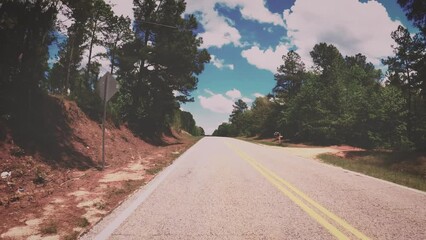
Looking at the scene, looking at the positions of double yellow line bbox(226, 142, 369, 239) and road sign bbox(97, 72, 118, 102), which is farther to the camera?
road sign bbox(97, 72, 118, 102)

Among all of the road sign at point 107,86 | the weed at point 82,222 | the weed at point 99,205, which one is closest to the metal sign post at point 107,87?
the road sign at point 107,86

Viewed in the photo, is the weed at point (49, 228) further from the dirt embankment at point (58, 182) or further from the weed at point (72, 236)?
the weed at point (72, 236)

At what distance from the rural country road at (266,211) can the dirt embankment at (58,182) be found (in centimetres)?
52

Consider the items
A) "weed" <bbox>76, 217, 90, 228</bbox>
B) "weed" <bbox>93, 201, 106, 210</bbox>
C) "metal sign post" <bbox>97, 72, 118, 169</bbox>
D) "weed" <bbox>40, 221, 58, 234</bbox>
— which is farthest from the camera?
"metal sign post" <bbox>97, 72, 118, 169</bbox>

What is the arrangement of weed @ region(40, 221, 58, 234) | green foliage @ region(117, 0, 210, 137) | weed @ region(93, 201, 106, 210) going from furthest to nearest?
green foliage @ region(117, 0, 210, 137)
weed @ region(93, 201, 106, 210)
weed @ region(40, 221, 58, 234)

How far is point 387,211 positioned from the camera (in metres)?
5.39

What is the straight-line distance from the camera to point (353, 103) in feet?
142

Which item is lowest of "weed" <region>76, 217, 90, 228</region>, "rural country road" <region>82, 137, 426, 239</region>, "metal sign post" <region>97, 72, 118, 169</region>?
"weed" <region>76, 217, 90, 228</region>

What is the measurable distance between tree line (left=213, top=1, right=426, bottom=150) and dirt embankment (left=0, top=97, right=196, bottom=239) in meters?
20.2

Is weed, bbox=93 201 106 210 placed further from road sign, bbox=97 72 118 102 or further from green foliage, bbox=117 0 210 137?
green foliage, bbox=117 0 210 137

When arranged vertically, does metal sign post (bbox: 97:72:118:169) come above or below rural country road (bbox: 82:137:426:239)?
above

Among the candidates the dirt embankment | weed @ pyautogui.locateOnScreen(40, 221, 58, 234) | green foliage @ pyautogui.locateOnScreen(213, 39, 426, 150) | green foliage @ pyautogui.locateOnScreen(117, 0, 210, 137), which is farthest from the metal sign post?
green foliage @ pyautogui.locateOnScreen(213, 39, 426, 150)

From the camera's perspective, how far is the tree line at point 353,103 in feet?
121

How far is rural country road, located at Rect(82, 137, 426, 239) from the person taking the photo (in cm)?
421
